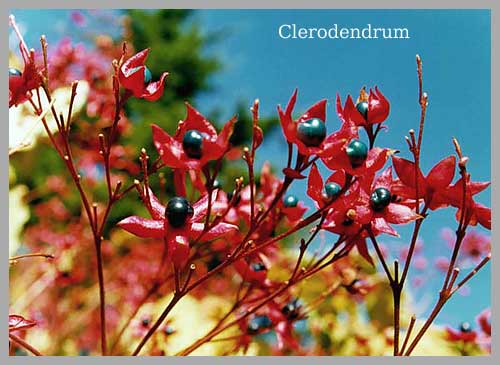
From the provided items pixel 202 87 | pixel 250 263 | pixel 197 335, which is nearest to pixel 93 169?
pixel 197 335

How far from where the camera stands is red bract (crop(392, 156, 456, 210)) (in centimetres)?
65

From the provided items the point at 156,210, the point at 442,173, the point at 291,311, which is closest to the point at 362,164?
the point at 442,173

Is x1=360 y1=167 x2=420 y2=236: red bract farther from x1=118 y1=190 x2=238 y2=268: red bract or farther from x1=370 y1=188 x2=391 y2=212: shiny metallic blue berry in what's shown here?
x1=118 y1=190 x2=238 y2=268: red bract

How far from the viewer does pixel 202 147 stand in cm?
56

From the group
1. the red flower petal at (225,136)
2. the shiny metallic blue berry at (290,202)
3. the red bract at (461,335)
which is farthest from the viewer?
the red bract at (461,335)

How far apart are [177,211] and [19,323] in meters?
0.25

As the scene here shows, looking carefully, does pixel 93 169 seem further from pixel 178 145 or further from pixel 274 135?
pixel 274 135

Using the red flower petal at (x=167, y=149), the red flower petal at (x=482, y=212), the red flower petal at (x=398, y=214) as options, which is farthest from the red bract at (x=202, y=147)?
the red flower petal at (x=482, y=212)

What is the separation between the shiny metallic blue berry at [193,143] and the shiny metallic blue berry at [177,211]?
0.06 m

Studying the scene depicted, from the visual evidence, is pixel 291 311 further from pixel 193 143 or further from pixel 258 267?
pixel 193 143

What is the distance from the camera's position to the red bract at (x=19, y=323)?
0.64 metres

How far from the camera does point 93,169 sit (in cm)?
265

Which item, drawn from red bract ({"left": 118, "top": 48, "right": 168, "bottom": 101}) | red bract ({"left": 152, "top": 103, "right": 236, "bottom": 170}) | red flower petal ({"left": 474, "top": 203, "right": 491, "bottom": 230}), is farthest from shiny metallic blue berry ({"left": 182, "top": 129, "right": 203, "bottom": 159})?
red flower petal ({"left": 474, "top": 203, "right": 491, "bottom": 230})

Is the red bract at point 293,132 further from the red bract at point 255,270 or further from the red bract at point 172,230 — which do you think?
the red bract at point 255,270
